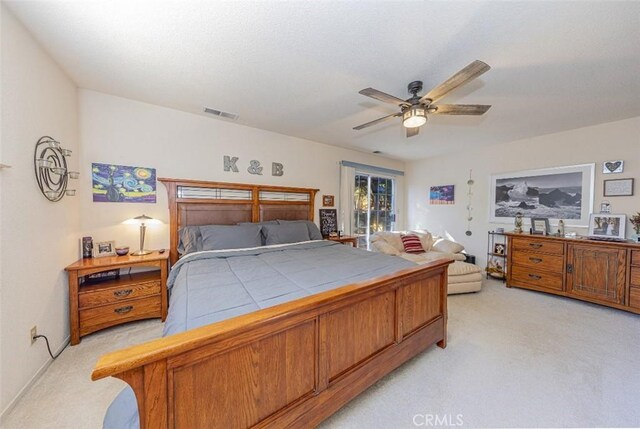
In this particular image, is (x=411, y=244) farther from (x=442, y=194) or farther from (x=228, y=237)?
(x=228, y=237)

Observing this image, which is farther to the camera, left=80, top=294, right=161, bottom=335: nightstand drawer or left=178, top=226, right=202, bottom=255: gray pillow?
left=178, top=226, right=202, bottom=255: gray pillow

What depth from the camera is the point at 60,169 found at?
81.0 inches

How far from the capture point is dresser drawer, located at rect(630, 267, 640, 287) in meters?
2.73

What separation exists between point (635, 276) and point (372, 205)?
3.77 metres

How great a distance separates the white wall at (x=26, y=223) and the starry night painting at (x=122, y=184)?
468 mm

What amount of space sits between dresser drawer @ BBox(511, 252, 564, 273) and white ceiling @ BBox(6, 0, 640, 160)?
1961 millimetres

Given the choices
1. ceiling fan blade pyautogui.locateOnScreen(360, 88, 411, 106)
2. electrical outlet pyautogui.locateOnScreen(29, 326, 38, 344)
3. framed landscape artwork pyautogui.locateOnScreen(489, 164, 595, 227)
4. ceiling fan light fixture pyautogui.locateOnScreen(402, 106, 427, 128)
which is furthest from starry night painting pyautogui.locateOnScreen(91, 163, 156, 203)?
framed landscape artwork pyautogui.locateOnScreen(489, 164, 595, 227)

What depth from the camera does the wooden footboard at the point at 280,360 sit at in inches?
33.9

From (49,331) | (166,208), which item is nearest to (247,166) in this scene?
Result: (166,208)

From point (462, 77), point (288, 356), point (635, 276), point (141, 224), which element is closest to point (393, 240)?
point (635, 276)

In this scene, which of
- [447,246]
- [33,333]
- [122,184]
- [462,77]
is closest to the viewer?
[462,77]

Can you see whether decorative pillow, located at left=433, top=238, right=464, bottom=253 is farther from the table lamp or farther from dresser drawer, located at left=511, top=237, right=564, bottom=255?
the table lamp

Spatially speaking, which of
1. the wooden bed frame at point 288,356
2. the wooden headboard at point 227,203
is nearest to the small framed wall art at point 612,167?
the wooden bed frame at point 288,356

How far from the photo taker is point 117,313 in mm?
2346
